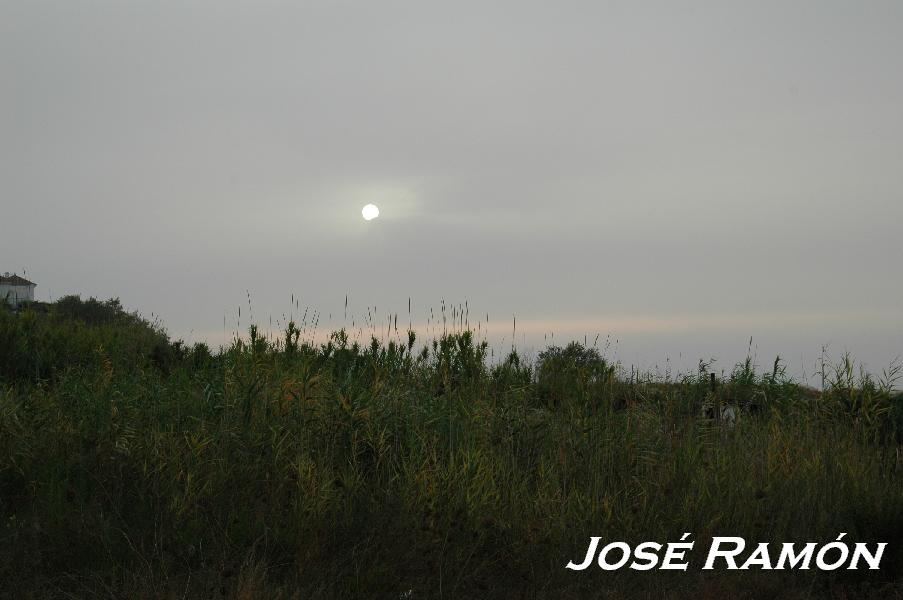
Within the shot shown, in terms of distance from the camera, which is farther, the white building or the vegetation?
the white building

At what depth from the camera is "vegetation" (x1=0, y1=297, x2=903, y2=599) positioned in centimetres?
466

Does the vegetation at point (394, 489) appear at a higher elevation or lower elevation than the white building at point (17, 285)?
lower

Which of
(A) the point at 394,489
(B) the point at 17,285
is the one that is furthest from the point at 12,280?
(A) the point at 394,489

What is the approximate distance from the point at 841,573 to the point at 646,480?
4.69ft

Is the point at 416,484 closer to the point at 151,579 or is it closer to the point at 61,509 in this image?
the point at 151,579

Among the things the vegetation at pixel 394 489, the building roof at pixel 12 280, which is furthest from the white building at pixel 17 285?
the vegetation at pixel 394 489

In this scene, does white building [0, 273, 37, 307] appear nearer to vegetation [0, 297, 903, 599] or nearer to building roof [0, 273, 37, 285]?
building roof [0, 273, 37, 285]

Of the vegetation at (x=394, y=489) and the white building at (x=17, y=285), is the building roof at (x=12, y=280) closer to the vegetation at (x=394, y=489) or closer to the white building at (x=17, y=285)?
the white building at (x=17, y=285)

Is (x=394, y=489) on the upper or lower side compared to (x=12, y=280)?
lower

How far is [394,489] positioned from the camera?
5715 mm

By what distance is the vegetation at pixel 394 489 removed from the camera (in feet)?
15.3

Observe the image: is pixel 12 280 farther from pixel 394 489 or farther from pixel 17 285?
pixel 394 489

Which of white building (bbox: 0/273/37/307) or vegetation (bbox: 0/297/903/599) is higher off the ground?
white building (bbox: 0/273/37/307)

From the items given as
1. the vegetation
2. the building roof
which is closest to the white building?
the building roof
